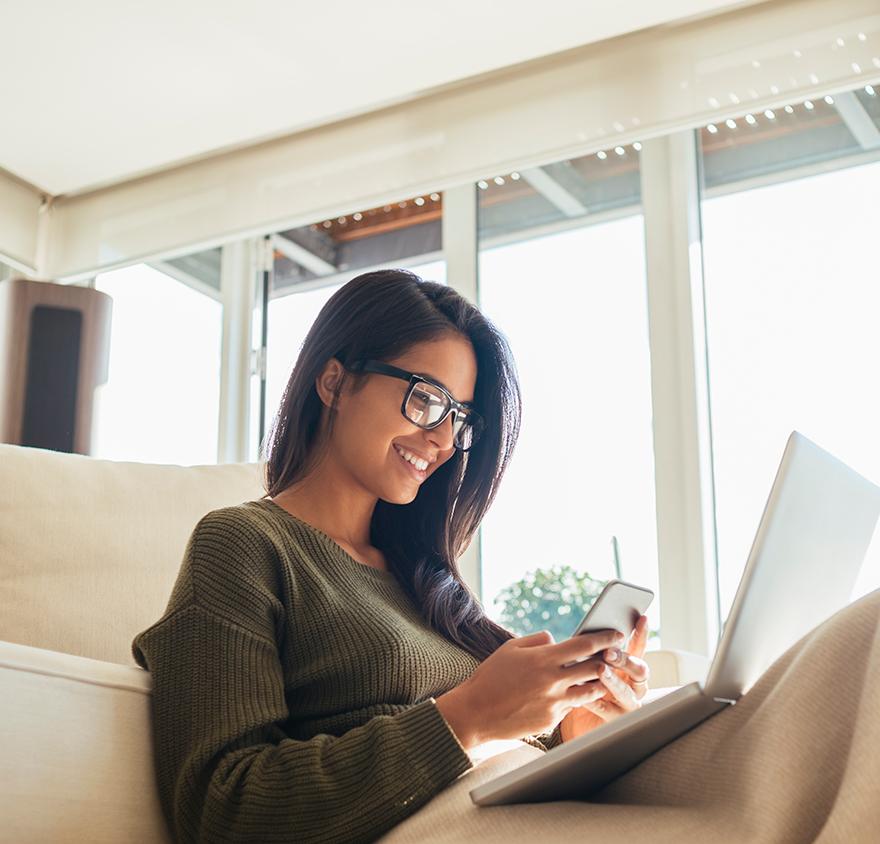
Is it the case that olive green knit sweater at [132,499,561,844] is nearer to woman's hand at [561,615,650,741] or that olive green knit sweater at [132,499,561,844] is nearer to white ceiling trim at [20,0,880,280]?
woman's hand at [561,615,650,741]

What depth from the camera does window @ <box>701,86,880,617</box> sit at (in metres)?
2.81

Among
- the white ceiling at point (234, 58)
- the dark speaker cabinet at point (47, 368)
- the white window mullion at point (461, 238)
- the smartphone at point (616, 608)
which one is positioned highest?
the white ceiling at point (234, 58)

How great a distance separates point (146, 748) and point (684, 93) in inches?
96.8

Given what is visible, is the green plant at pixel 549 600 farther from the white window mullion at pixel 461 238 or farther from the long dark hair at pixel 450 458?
the long dark hair at pixel 450 458

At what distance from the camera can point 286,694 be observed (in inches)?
50.5

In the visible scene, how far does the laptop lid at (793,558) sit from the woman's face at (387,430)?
65 cm

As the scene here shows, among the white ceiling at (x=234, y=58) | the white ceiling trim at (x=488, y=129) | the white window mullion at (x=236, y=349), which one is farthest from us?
the white window mullion at (x=236, y=349)

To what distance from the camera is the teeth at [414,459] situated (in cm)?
164

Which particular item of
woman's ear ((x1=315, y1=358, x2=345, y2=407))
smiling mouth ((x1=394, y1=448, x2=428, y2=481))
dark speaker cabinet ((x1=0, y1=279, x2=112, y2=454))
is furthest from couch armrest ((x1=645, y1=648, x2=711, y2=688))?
dark speaker cabinet ((x1=0, y1=279, x2=112, y2=454))

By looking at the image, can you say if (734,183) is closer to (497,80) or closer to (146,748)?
(497,80)

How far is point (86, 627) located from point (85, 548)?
115mm

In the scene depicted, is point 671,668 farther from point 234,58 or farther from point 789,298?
point 234,58

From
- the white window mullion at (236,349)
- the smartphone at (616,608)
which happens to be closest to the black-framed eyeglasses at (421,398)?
the smartphone at (616,608)

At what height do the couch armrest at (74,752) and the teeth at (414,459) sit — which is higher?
the teeth at (414,459)
